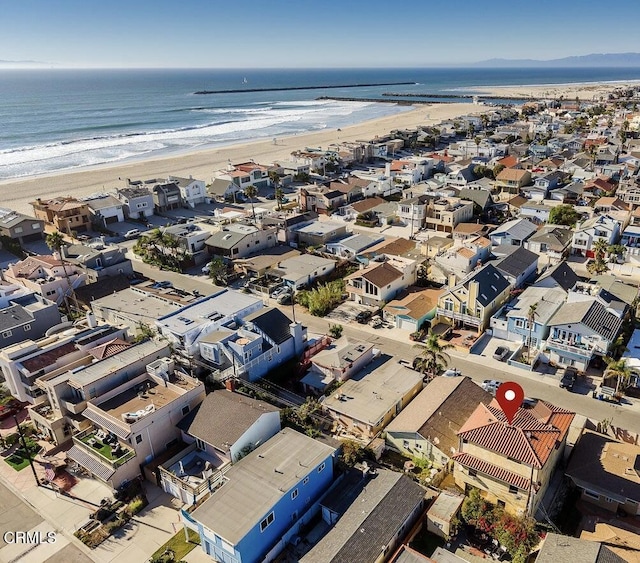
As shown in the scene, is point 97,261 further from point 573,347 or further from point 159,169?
point 159,169

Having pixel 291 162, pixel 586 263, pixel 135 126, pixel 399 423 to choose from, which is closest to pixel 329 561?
pixel 399 423

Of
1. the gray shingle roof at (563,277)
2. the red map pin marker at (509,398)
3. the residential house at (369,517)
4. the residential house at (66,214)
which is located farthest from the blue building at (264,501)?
the residential house at (66,214)

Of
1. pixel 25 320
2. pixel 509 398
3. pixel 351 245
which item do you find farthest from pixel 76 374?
pixel 351 245

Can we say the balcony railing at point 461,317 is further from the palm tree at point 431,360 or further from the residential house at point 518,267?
the residential house at point 518,267

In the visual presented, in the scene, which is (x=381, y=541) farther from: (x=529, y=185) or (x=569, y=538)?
(x=529, y=185)

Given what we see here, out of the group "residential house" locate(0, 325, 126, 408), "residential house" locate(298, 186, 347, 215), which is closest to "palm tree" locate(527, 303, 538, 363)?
"residential house" locate(0, 325, 126, 408)
